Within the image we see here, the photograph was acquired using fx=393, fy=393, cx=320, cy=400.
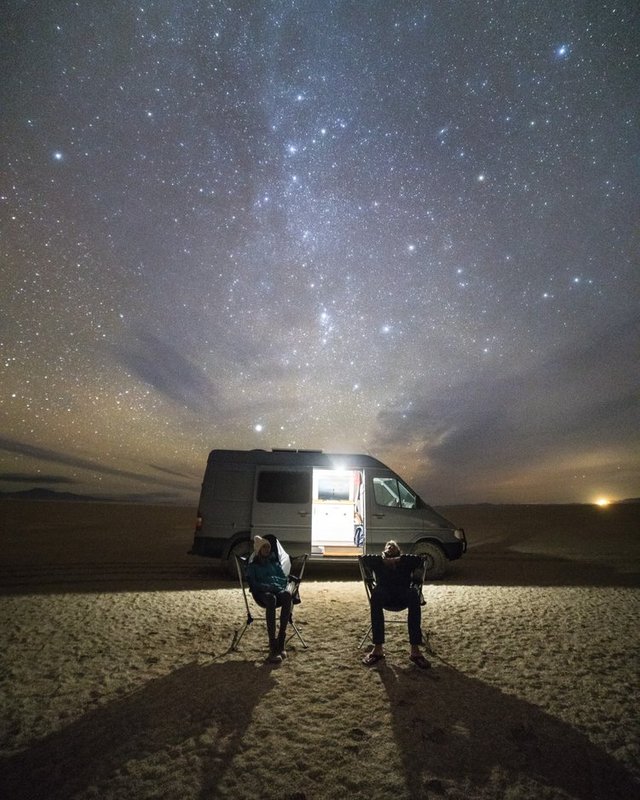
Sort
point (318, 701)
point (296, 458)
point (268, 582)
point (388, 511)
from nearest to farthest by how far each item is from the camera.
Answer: point (318, 701) → point (268, 582) → point (388, 511) → point (296, 458)

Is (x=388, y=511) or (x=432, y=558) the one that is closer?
(x=432, y=558)

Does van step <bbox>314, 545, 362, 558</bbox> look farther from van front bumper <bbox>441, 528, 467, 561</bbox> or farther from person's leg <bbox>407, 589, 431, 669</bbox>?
person's leg <bbox>407, 589, 431, 669</bbox>

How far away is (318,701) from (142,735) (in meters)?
1.40

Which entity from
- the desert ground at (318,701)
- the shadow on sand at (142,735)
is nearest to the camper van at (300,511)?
the desert ground at (318,701)

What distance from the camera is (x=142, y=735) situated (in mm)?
2908

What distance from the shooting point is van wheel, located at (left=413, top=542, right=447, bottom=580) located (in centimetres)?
856

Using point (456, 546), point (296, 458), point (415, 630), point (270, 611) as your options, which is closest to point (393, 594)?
point (415, 630)

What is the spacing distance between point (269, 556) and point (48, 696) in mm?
2331

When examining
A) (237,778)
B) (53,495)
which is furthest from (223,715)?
(53,495)

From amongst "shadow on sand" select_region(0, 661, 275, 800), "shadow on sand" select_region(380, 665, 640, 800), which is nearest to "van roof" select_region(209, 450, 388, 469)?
"shadow on sand" select_region(0, 661, 275, 800)

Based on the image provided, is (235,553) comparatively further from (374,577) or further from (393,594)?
(393,594)

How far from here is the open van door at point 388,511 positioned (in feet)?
28.5

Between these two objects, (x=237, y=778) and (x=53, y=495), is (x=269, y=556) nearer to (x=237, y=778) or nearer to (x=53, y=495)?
(x=237, y=778)

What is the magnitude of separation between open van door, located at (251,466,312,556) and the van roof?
17cm
